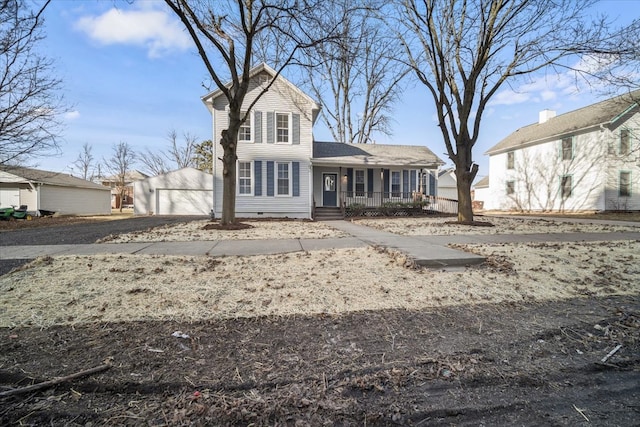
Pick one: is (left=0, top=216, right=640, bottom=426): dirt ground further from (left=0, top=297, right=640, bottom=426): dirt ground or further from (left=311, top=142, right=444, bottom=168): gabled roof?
(left=311, top=142, right=444, bottom=168): gabled roof

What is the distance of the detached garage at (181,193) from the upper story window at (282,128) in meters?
11.3

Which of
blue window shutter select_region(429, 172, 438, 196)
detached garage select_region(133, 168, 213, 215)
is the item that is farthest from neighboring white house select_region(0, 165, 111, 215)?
blue window shutter select_region(429, 172, 438, 196)

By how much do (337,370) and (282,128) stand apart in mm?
14968

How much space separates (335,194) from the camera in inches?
711

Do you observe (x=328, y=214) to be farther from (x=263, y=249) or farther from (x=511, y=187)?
(x=511, y=187)

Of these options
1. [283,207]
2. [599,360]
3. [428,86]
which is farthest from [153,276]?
[428,86]

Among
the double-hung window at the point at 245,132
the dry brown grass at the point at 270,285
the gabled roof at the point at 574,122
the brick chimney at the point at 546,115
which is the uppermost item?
the brick chimney at the point at 546,115

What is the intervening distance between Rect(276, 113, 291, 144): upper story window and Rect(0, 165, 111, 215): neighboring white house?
17417 mm

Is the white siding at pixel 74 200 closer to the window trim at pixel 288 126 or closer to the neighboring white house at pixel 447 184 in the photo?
the window trim at pixel 288 126

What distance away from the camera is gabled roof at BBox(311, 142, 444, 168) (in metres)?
16.7

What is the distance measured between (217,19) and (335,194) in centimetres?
1059

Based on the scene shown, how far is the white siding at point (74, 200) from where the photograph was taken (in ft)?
76.3

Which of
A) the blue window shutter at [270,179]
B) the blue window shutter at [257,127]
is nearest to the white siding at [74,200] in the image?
the blue window shutter at [257,127]

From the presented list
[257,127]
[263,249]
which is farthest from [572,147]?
[263,249]
